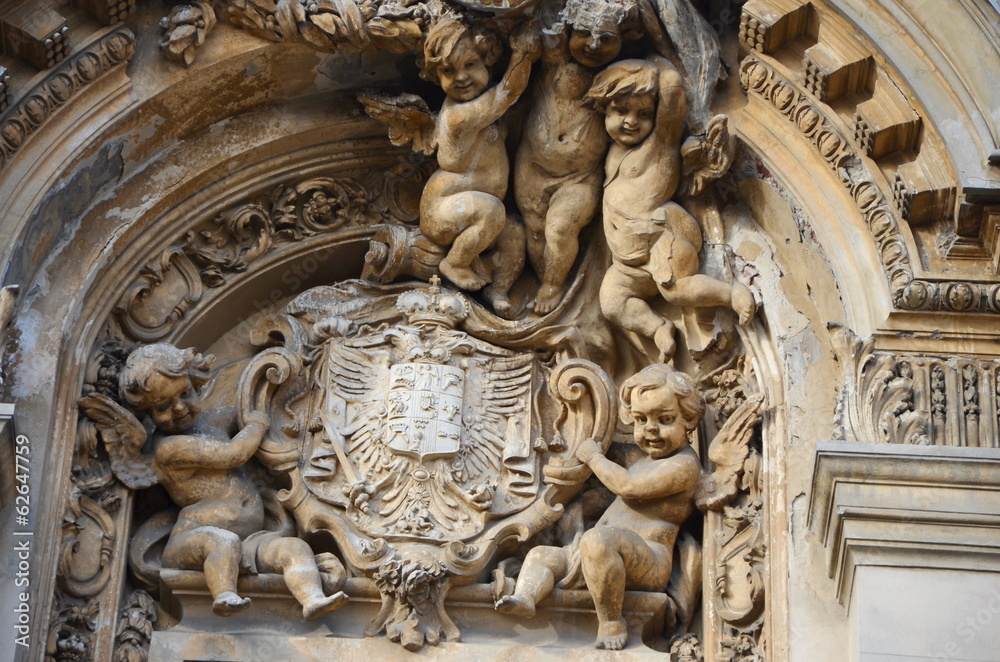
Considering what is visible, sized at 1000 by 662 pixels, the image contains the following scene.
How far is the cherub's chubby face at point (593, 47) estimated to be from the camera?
7375 mm

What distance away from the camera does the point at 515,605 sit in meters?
7.09

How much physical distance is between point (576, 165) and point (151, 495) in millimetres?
2235

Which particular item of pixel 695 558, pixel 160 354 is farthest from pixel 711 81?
pixel 160 354

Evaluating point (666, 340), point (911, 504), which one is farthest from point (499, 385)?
point (911, 504)

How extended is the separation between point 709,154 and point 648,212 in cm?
35

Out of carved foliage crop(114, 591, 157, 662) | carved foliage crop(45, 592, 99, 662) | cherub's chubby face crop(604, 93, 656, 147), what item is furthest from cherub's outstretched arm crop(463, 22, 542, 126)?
carved foliage crop(45, 592, 99, 662)

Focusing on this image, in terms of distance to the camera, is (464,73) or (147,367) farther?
(464,73)

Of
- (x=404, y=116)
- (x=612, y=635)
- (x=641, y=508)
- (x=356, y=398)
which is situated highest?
(x=404, y=116)

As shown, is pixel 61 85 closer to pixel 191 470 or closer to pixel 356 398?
pixel 191 470

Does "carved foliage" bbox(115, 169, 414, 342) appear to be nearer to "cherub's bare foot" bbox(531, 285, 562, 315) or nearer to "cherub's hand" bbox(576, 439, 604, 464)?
"cherub's bare foot" bbox(531, 285, 562, 315)

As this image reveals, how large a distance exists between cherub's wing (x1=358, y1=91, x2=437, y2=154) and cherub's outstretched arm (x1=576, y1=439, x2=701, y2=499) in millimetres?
1574

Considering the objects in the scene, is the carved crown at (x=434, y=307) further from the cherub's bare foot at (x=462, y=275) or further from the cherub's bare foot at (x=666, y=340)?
the cherub's bare foot at (x=666, y=340)

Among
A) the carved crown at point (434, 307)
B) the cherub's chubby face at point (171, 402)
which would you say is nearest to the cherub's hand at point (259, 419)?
the cherub's chubby face at point (171, 402)

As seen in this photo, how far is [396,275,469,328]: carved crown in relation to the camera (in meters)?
7.74
